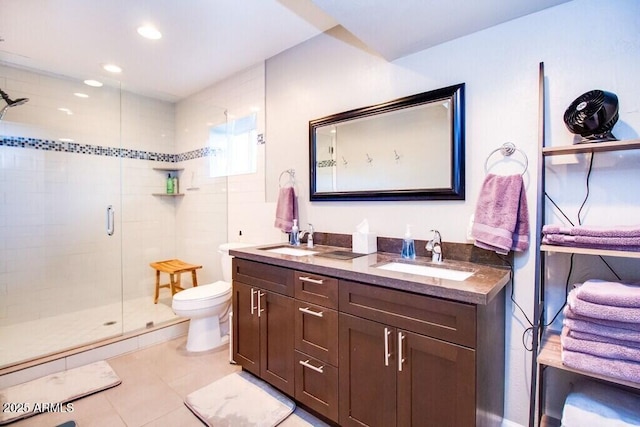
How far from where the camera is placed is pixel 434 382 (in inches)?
47.2

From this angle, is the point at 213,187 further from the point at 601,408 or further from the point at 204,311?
the point at 601,408

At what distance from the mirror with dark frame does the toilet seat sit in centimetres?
110

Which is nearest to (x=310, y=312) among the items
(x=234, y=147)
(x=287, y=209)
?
(x=287, y=209)

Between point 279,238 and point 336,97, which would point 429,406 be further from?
point 336,97

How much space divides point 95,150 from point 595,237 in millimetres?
4063

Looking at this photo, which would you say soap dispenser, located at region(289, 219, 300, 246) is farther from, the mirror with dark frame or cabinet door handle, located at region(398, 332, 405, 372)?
cabinet door handle, located at region(398, 332, 405, 372)

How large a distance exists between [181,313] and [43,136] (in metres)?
2.25

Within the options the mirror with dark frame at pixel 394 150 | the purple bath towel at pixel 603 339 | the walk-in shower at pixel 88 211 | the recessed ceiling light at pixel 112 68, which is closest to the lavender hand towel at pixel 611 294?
the purple bath towel at pixel 603 339

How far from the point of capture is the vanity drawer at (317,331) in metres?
1.51

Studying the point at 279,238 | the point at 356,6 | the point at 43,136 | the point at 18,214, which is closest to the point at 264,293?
the point at 279,238

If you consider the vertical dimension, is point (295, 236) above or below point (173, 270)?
above

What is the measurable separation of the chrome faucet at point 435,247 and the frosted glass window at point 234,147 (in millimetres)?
1752

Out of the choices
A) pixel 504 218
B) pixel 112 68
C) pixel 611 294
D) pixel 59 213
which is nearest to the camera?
pixel 611 294

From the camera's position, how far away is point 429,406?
121cm
